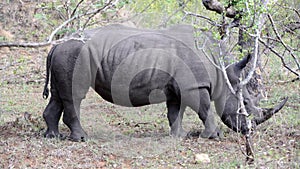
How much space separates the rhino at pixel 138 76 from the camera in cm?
690

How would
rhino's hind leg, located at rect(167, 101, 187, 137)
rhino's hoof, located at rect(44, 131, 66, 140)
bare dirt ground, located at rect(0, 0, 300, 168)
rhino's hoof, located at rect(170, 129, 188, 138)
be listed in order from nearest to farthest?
bare dirt ground, located at rect(0, 0, 300, 168)
rhino's hoof, located at rect(44, 131, 66, 140)
rhino's hoof, located at rect(170, 129, 188, 138)
rhino's hind leg, located at rect(167, 101, 187, 137)

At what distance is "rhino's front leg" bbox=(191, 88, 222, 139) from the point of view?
7.08 m

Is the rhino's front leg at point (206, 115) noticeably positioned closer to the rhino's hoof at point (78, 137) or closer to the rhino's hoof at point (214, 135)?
the rhino's hoof at point (214, 135)

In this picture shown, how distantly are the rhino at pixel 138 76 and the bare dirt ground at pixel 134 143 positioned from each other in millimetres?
334

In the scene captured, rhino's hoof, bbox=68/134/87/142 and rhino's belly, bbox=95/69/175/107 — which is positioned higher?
rhino's belly, bbox=95/69/175/107

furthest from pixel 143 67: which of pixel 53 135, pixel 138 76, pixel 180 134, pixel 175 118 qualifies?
pixel 53 135

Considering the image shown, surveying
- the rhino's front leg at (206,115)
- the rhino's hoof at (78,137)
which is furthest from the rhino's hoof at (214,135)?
the rhino's hoof at (78,137)

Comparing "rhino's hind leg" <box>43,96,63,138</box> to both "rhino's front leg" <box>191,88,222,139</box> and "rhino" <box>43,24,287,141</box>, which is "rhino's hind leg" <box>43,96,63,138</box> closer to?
"rhino" <box>43,24,287,141</box>

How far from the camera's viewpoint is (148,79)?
7102mm

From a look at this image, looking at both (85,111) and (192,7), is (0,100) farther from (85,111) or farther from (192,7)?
(192,7)

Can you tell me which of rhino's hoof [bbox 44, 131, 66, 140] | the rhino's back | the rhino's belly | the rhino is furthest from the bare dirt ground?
the rhino's back

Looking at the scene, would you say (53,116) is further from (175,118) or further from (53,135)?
(175,118)

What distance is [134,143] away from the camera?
6801mm

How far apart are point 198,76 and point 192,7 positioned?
18.5 ft
